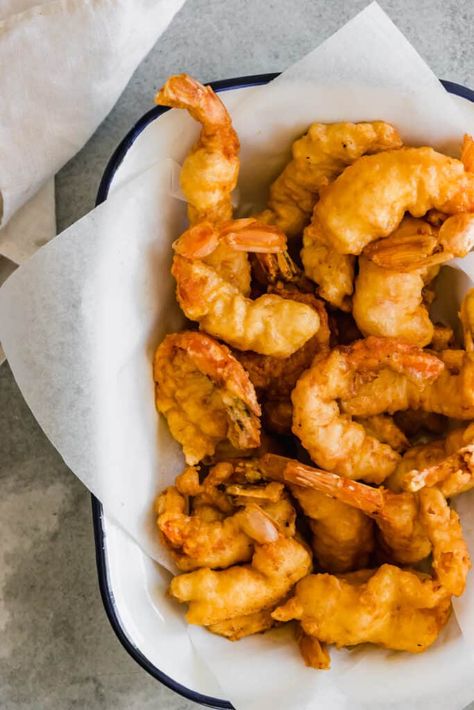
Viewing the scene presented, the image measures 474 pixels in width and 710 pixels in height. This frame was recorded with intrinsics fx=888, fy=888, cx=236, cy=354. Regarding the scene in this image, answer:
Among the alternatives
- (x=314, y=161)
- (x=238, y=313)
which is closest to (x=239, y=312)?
(x=238, y=313)

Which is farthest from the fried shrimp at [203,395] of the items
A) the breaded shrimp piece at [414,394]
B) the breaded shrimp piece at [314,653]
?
the breaded shrimp piece at [314,653]

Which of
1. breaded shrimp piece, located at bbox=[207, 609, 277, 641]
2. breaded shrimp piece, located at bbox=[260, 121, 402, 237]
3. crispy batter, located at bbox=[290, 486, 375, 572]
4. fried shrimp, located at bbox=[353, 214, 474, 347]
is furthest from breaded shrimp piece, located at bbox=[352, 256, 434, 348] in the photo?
breaded shrimp piece, located at bbox=[207, 609, 277, 641]

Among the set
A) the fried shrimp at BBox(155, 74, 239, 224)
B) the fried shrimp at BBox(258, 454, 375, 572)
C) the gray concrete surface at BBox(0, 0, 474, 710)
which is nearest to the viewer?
the fried shrimp at BBox(155, 74, 239, 224)

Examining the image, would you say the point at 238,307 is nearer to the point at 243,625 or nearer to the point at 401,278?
the point at 401,278

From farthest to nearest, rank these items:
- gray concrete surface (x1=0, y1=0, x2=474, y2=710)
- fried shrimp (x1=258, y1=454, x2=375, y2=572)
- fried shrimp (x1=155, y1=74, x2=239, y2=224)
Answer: gray concrete surface (x1=0, y1=0, x2=474, y2=710), fried shrimp (x1=258, y1=454, x2=375, y2=572), fried shrimp (x1=155, y1=74, x2=239, y2=224)

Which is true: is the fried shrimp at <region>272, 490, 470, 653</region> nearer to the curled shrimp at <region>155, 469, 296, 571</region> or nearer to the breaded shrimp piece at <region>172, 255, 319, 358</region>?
the curled shrimp at <region>155, 469, 296, 571</region>

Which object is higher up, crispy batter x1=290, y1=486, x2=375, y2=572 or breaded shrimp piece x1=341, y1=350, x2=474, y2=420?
breaded shrimp piece x1=341, y1=350, x2=474, y2=420

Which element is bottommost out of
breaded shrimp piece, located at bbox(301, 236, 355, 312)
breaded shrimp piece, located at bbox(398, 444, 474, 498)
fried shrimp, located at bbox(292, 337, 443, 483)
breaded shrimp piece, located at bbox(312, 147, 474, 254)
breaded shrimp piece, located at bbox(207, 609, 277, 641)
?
breaded shrimp piece, located at bbox(207, 609, 277, 641)

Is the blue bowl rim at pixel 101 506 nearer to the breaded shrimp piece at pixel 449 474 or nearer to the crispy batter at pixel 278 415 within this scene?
the crispy batter at pixel 278 415
